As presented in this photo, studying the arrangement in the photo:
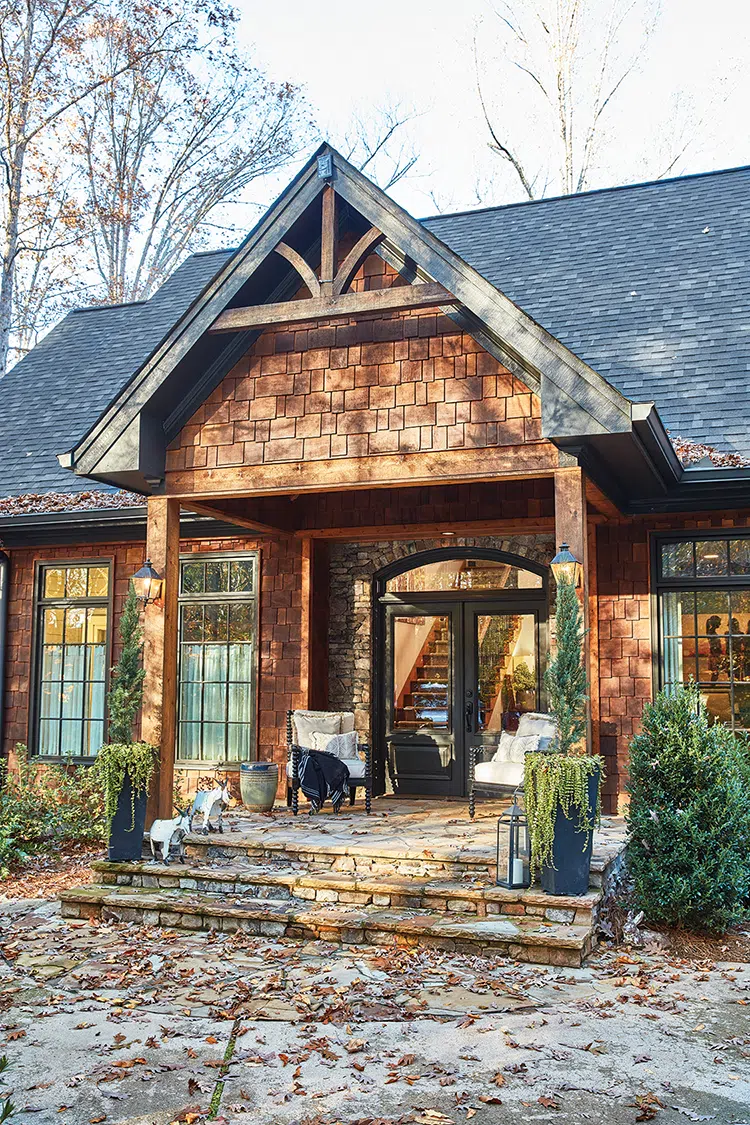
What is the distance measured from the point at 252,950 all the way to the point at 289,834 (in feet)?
5.61

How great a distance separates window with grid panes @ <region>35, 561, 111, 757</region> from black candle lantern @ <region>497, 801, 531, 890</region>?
5.52 meters

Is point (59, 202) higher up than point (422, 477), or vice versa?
point (59, 202)

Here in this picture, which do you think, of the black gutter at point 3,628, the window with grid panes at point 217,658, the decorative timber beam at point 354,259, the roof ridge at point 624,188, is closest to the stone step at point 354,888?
the window with grid panes at point 217,658

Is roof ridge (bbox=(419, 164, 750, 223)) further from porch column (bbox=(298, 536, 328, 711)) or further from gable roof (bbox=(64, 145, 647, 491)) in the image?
gable roof (bbox=(64, 145, 647, 491))

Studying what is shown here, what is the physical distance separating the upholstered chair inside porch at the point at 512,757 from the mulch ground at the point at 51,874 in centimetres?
308

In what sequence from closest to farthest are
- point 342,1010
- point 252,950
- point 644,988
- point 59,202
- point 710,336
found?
1. point 342,1010
2. point 644,988
3. point 252,950
4. point 710,336
5. point 59,202

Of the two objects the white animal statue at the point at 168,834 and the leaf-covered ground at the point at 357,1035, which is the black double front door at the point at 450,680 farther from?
the leaf-covered ground at the point at 357,1035

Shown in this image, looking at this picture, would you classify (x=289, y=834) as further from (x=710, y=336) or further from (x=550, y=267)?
(x=550, y=267)

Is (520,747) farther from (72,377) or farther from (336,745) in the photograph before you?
(72,377)

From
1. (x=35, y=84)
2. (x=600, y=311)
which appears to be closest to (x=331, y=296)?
(x=600, y=311)

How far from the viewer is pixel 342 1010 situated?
15.4ft

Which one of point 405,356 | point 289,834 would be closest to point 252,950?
point 289,834

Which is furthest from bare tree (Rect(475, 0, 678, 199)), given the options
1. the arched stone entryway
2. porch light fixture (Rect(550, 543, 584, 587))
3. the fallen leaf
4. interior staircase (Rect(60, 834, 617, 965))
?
the fallen leaf

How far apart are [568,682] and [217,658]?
4.84m
